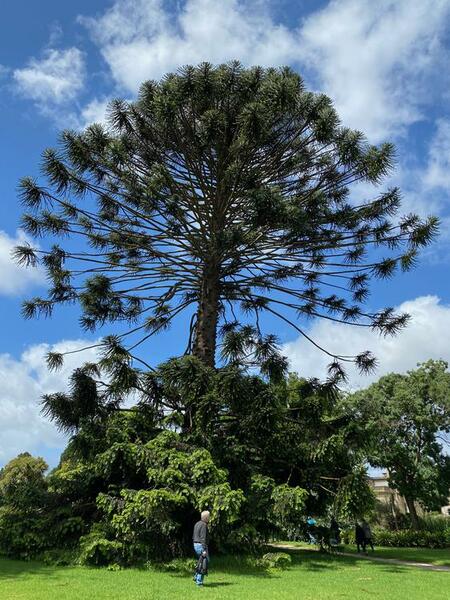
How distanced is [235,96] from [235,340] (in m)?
6.52

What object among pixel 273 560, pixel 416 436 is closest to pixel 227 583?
pixel 273 560

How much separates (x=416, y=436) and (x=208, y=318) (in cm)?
1639

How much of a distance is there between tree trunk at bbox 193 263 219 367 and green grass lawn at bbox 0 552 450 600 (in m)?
4.84

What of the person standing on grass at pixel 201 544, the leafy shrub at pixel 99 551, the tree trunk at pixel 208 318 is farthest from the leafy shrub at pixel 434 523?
the person standing on grass at pixel 201 544

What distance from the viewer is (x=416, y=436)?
2548 centimetres

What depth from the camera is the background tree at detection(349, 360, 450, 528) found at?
975 inches

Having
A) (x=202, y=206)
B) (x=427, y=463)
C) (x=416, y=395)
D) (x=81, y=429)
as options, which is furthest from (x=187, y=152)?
(x=427, y=463)

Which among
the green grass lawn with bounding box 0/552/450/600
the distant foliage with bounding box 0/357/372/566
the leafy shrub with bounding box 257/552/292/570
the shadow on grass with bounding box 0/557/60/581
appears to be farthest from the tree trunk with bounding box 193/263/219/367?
the shadow on grass with bounding box 0/557/60/581

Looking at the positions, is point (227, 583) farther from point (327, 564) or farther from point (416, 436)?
point (416, 436)

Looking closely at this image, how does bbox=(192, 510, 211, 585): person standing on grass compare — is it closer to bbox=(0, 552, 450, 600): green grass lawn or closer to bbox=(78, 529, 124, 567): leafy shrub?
bbox=(0, 552, 450, 600): green grass lawn

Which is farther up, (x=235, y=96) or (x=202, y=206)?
(x=235, y=96)

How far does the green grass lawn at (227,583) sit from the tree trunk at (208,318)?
4.84 m

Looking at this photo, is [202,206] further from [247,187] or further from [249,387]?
[249,387]

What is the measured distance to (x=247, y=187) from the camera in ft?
46.7
